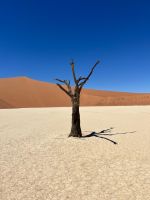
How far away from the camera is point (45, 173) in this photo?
7645 mm

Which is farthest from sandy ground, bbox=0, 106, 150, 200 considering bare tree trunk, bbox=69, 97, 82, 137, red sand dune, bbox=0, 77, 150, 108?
red sand dune, bbox=0, 77, 150, 108

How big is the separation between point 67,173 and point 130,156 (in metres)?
2.97

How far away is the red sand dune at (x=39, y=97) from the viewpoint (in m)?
81.6

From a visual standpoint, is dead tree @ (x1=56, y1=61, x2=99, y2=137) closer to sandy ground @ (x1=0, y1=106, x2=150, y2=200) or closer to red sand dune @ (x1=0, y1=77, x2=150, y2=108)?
sandy ground @ (x1=0, y1=106, x2=150, y2=200)

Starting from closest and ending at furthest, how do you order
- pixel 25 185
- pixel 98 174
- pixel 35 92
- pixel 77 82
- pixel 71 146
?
pixel 25 185
pixel 98 174
pixel 71 146
pixel 77 82
pixel 35 92

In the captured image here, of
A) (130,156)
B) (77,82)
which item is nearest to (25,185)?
(130,156)

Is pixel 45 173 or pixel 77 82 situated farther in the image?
pixel 77 82

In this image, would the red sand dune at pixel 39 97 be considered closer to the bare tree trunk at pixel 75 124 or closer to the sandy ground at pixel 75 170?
the bare tree trunk at pixel 75 124

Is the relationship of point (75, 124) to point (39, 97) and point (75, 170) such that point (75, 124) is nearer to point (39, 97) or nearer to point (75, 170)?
point (75, 170)

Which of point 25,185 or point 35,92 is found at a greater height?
point 35,92

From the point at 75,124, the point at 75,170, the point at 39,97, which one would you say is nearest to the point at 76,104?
the point at 75,124

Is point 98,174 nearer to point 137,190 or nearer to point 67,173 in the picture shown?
point 67,173

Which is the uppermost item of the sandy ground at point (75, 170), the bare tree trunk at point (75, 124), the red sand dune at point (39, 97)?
the red sand dune at point (39, 97)

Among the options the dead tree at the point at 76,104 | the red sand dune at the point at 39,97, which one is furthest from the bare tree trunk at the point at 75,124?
the red sand dune at the point at 39,97
